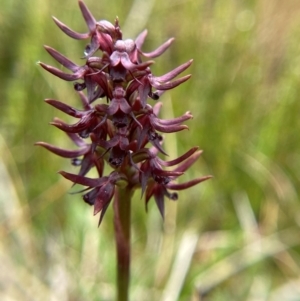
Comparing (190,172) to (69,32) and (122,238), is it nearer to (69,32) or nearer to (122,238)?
(122,238)

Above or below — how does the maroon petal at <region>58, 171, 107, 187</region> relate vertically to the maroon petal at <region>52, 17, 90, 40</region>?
below

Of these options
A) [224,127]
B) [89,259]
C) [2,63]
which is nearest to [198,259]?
[89,259]

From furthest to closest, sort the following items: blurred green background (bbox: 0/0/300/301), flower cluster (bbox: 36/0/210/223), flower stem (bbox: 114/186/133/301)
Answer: blurred green background (bbox: 0/0/300/301) → flower stem (bbox: 114/186/133/301) → flower cluster (bbox: 36/0/210/223)

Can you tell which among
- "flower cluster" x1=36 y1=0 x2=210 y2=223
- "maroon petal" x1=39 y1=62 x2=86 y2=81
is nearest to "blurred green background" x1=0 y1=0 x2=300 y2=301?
"flower cluster" x1=36 y1=0 x2=210 y2=223

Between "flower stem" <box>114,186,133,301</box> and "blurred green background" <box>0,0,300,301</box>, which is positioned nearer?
A: "flower stem" <box>114,186,133,301</box>

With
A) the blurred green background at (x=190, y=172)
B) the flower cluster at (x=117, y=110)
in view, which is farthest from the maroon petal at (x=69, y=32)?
the blurred green background at (x=190, y=172)

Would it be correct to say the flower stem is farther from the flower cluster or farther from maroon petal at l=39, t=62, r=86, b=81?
maroon petal at l=39, t=62, r=86, b=81
